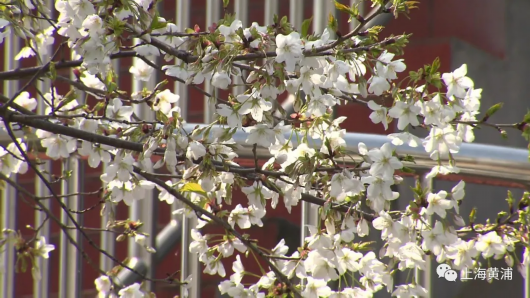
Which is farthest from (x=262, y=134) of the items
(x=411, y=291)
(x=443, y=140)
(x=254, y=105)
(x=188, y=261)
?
(x=188, y=261)

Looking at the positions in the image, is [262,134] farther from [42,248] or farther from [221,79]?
[42,248]

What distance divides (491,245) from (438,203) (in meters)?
0.12

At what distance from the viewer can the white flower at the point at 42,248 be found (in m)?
1.12

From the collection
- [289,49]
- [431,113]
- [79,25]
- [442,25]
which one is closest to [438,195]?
[431,113]

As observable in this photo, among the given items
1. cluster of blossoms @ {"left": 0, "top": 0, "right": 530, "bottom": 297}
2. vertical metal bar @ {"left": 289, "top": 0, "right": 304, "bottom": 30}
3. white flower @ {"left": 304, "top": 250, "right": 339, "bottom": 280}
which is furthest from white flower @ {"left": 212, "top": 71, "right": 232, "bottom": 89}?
vertical metal bar @ {"left": 289, "top": 0, "right": 304, "bottom": 30}

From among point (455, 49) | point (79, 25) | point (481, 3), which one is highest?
point (481, 3)

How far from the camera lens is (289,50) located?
79 cm

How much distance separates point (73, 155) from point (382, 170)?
0.59m

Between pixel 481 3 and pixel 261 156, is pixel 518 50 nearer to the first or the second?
pixel 481 3

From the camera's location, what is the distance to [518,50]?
3.09m

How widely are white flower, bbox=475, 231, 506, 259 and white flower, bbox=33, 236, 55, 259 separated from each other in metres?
0.65

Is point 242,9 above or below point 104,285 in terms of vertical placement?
above

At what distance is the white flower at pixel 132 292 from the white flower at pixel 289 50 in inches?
19.5

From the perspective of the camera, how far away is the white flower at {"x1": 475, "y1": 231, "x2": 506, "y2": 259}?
0.97m
